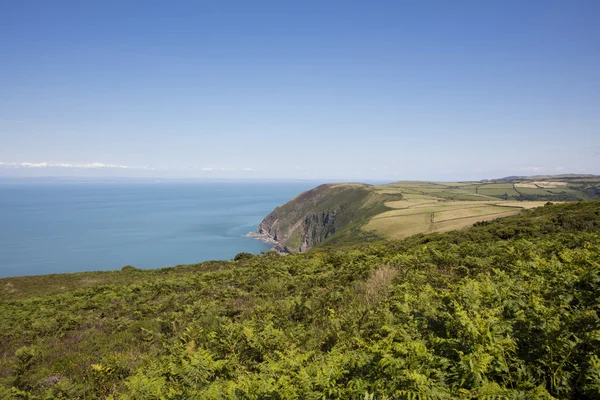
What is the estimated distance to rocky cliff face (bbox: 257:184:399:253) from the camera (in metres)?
149

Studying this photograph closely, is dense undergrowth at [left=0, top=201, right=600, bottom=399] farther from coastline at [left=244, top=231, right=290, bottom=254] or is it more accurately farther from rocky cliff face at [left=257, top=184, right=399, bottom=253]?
coastline at [left=244, top=231, right=290, bottom=254]

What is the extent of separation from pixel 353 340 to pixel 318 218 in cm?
16450

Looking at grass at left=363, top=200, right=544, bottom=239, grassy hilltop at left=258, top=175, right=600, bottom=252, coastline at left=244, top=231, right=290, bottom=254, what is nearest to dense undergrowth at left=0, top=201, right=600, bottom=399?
grass at left=363, top=200, right=544, bottom=239

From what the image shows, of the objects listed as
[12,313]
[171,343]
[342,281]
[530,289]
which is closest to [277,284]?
[342,281]

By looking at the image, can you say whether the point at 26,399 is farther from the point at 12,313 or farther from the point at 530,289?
the point at 12,313

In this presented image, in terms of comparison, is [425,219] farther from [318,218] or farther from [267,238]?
[267,238]

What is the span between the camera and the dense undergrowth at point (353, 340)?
14.1ft

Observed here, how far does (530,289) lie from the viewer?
6879 mm

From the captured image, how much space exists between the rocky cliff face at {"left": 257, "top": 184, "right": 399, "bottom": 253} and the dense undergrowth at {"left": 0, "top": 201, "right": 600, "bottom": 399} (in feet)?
396

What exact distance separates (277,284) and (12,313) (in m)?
16.3

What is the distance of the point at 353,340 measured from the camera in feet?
22.3

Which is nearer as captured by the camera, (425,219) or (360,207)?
(425,219)

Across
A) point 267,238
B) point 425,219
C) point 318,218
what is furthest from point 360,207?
point 425,219

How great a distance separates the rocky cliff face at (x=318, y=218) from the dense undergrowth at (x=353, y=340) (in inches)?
4748
